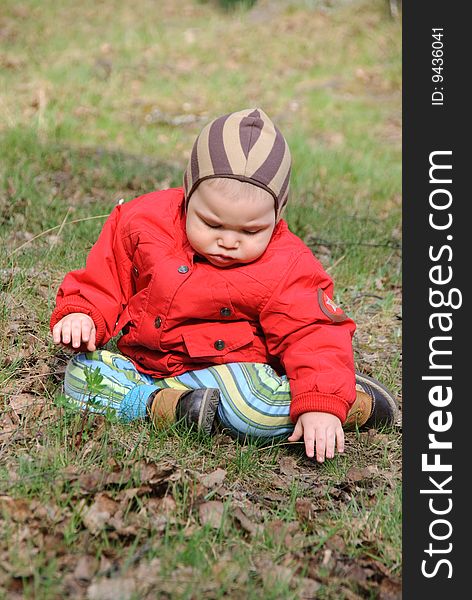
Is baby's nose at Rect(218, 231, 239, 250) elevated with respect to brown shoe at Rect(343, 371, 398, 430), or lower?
elevated

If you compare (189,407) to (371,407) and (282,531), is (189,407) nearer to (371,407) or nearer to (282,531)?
(282,531)

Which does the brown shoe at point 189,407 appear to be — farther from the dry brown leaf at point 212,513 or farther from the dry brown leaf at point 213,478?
the dry brown leaf at point 212,513

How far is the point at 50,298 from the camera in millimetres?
4148

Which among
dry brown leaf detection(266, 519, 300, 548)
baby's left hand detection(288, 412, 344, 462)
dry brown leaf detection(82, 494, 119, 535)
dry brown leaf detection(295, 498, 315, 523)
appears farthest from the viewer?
baby's left hand detection(288, 412, 344, 462)

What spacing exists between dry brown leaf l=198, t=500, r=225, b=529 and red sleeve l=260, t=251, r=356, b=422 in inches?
23.5

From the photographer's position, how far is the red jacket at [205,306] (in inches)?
125

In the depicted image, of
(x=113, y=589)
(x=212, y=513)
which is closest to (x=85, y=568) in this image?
(x=113, y=589)

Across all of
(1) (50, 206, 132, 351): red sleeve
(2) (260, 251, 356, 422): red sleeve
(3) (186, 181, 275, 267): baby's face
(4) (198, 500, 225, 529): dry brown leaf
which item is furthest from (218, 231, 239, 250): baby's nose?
(4) (198, 500, 225, 529): dry brown leaf

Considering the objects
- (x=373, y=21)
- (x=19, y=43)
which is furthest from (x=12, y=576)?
(x=373, y=21)

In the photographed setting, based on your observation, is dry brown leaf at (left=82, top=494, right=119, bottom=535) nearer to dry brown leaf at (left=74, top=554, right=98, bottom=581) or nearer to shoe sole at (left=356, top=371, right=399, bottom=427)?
dry brown leaf at (left=74, top=554, right=98, bottom=581)

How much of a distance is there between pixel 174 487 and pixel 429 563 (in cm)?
95

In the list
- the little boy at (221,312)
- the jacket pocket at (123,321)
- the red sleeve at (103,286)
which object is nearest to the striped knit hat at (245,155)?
the little boy at (221,312)

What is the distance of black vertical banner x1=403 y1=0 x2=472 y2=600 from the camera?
113 inches

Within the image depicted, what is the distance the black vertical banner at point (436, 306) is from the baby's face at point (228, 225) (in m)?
1.04
